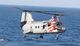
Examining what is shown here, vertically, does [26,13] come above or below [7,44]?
above

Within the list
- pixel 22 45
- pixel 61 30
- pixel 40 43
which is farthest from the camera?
pixel 61 30

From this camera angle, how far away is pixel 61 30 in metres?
78.4

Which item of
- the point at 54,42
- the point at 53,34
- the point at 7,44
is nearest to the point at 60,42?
the point at 54,42

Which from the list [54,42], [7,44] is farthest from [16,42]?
[54,42]

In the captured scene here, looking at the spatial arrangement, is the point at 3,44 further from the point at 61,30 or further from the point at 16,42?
the point at 61,30

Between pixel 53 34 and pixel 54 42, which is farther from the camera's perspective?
pixel 53 34

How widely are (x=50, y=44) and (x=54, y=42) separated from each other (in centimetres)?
338

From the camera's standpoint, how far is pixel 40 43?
71.3 metres

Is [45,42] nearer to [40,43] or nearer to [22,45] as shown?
[40,43]

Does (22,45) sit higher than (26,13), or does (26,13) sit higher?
(26,13)

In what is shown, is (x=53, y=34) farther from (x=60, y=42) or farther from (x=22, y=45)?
(x=22, y=45)

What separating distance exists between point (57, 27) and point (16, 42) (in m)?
12.3

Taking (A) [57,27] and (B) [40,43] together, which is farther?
(A) [57,27]

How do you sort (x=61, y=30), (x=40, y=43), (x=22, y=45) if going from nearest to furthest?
(x=22, y=45) → (x=40, y=43) → (x=61, y=30)
